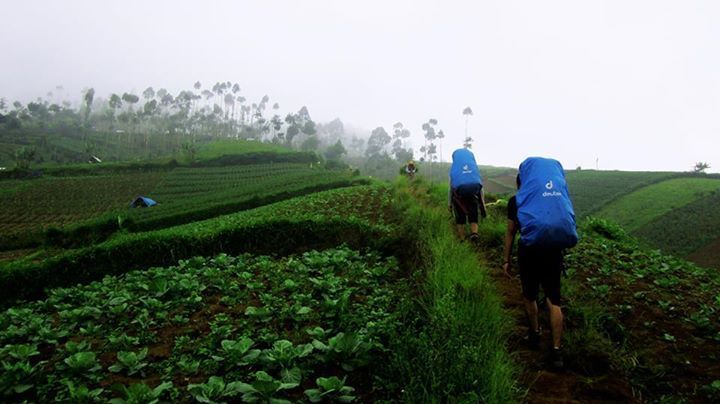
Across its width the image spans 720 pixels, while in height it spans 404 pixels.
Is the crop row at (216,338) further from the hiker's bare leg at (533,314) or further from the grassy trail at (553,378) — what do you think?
the hiker's bare leg at (533,314)

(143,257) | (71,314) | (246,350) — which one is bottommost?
(143,257)

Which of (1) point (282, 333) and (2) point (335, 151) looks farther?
(2) point (335, 151)

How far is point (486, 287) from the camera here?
4.41 meters

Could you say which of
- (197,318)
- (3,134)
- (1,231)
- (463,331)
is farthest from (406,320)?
(3,134)

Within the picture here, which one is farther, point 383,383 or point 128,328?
point 128,328

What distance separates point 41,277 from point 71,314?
25.2ft

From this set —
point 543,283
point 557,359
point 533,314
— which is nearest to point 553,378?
point 557,359

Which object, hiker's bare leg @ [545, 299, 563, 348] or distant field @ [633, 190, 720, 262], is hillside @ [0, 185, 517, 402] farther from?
distant field @ [633, 190, 720, 262]

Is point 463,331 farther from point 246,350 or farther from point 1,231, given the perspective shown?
point 1,231

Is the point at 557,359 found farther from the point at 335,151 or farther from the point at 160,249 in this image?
the point at 335,151

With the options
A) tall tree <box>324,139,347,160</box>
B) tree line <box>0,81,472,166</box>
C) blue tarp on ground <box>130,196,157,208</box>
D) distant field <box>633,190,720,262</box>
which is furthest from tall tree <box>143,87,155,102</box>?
distant field <box>633,190,720,262</box>

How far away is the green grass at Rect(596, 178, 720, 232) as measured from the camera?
36.2 meters

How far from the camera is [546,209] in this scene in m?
3.76

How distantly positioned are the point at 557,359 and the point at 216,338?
139 inches
